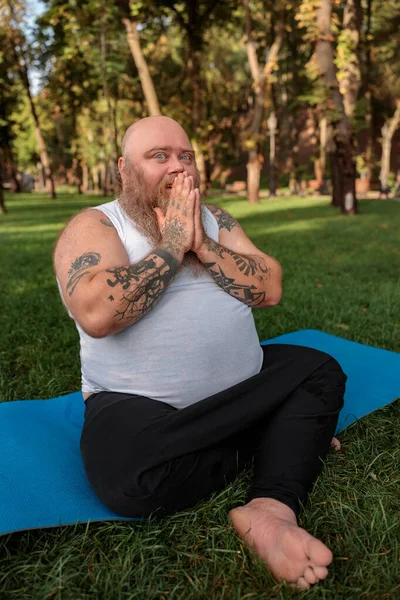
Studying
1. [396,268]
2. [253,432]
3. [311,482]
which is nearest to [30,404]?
[253,432]

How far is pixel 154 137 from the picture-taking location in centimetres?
239

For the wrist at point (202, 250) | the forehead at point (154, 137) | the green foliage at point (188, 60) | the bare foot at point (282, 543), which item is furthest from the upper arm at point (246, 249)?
the green foliage at point (188, 60)

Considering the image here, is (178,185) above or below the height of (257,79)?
below

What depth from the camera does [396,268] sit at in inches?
286

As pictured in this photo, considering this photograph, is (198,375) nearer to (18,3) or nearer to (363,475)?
(363,475)

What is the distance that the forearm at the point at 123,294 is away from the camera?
2.10 meters

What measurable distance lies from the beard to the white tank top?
0.03m

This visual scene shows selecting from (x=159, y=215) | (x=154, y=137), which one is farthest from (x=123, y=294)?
(x=154, y=137)

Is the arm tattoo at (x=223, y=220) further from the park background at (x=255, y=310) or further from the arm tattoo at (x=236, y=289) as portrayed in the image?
the park background at (x=255, y=310)

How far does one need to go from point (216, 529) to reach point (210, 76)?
38652mm

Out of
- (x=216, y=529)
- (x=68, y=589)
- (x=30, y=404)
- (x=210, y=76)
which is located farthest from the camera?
(x=210, y=76)

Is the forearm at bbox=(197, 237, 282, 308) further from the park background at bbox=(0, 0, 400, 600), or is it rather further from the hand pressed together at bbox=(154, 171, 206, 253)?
the park background at bbox=(0, 0, 400, 600)

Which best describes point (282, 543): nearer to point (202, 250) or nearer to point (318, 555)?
point (318, 555)

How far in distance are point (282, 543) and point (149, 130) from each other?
1786mm
